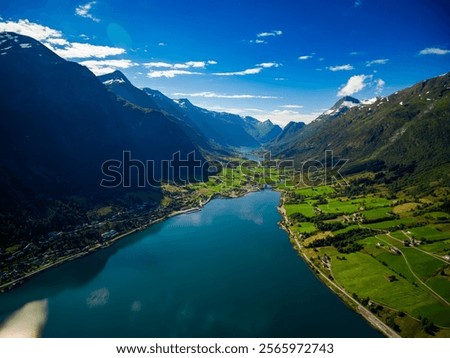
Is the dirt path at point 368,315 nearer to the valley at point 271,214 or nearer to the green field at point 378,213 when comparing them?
the valley at point 271,214

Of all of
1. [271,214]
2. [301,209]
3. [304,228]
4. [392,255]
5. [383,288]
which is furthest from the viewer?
[271,214]

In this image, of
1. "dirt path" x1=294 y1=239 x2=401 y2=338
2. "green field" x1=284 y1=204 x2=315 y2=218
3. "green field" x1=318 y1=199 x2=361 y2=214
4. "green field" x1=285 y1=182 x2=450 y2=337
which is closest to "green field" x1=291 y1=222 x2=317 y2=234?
"green field" x1=285 y1=182 x2=450 y2=337

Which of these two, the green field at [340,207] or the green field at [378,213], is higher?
the green field at [378,213]

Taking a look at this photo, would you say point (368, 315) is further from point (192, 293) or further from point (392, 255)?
point (192, 293)

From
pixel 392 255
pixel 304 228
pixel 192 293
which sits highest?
pixel 392 255

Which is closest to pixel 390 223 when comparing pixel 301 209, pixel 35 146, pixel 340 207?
pixel 340 207

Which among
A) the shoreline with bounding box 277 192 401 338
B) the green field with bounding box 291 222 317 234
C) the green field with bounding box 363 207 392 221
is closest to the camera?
the shoreline with bounding box 277 192 401 338

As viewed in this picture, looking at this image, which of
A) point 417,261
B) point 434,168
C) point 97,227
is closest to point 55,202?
point 97,227

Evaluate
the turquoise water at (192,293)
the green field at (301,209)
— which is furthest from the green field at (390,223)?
the turquoise water at (192,293)

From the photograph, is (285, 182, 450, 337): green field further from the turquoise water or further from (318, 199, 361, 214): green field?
the turquoise water
